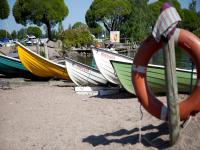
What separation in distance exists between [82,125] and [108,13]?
5589cm

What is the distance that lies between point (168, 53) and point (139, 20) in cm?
4662

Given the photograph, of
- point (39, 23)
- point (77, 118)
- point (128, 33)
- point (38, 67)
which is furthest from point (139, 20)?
point (77, 118)

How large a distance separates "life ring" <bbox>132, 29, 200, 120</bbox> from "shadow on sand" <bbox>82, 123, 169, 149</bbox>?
52 centimetres

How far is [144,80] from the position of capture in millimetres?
5465

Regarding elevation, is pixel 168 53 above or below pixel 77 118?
above

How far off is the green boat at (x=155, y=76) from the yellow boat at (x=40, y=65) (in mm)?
4580

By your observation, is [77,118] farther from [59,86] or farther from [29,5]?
[29,5]

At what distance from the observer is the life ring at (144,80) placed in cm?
530

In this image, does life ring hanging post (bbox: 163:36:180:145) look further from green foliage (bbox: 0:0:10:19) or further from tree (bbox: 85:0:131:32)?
tree (bbox: 85:0:131:32)

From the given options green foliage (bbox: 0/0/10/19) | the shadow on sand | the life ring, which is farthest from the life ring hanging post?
green foliage (bbox: 0/0/10/19)

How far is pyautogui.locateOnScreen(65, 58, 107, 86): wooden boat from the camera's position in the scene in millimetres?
12836

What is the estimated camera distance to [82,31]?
1618 inches

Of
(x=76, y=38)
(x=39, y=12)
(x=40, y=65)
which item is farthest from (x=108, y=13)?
(x=40, y=65)

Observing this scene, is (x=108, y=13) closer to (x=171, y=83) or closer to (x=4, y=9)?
(x=4, y=9)
